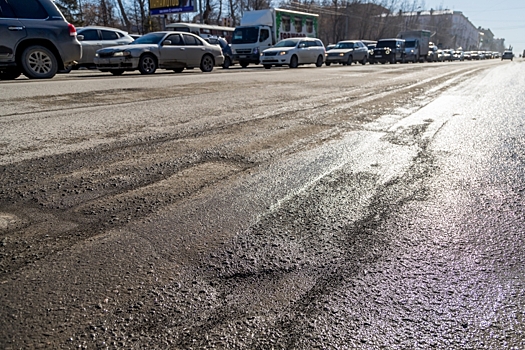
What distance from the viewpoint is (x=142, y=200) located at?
239 cm

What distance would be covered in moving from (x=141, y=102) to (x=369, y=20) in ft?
238

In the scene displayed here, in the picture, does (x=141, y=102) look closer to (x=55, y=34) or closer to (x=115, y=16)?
(x=55, y=34)

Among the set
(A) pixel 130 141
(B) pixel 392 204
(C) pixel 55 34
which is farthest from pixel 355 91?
(C) pixel 55 34

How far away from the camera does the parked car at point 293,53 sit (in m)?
19.0

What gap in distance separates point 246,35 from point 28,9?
1526cm

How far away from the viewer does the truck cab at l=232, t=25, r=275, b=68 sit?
2217 cm

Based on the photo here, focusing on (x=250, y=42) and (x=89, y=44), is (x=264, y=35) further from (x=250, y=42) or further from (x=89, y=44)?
(x=89, y=44)

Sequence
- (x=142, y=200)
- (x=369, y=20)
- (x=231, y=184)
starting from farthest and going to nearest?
(x=369, y=20)
(x=231, y=184)
(x=142, y=200)

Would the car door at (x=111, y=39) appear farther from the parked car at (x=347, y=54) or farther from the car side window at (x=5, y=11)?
the parked car at (x=347, y=54)

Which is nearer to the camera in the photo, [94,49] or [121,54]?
[121,54]

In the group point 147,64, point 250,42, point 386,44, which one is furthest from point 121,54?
point 386,44

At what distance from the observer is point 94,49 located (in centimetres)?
1457

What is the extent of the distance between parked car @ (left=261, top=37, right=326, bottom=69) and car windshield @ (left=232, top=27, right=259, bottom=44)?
2533 millimetres

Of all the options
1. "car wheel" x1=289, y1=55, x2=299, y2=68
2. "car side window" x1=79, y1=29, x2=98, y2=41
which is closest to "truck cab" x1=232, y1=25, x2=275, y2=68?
"car wheel" x1=289, y1=55, x2=299, y2=68
